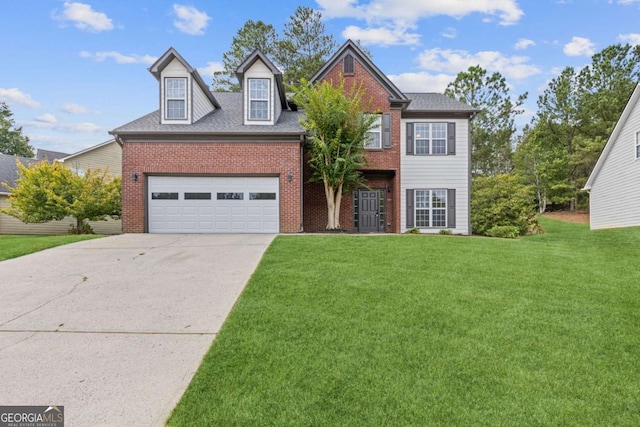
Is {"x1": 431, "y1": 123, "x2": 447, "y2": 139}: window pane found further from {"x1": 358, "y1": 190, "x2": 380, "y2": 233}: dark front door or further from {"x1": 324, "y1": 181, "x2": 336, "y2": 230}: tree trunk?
{"x1": 324, "y1": 181, "x2": 336, "y2": 230}: tree trunk

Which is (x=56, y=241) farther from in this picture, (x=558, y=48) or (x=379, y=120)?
(x=558, y=48)

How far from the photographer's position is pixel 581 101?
27.9 meters

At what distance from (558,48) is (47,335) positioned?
2413 cm

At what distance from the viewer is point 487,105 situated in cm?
2622

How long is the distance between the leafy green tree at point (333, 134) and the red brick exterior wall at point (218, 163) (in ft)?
2.89

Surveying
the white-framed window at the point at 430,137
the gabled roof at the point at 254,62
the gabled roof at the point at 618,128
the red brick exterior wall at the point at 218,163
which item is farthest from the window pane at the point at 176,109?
the gabled roof at the point at 618,128

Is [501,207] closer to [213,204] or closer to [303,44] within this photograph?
[213,204]

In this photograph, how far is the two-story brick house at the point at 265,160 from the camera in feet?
40.7

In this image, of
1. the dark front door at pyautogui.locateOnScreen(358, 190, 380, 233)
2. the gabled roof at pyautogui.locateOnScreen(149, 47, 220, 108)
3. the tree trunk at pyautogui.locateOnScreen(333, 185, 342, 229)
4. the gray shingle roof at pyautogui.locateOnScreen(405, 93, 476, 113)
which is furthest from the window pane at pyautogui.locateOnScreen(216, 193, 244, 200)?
the gray shingle roof at pyautogui.locateOnScreen(405, 93, 476, 113)

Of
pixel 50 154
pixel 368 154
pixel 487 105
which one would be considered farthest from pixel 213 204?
pixel 487 105

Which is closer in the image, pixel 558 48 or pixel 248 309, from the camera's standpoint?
pixel 248 309

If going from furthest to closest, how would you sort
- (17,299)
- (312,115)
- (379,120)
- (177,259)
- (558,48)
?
1. (558,48)
2. (379,120)
3. (312,115)
4. (177,259)
5. (17,299)

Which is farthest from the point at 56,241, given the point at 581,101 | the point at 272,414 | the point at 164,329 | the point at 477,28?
the point at 581,101

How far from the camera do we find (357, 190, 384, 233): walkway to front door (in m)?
14.7
